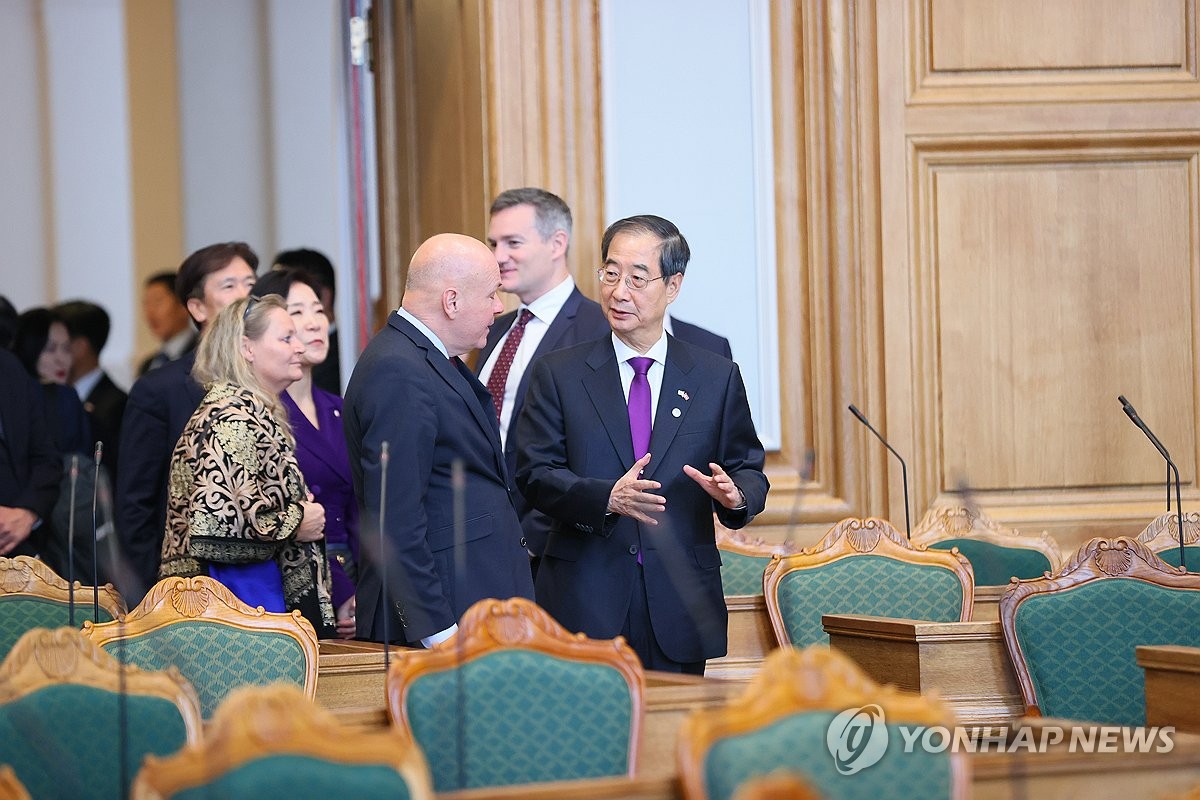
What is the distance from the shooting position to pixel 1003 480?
5.39 meters

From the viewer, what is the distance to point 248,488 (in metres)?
3.49

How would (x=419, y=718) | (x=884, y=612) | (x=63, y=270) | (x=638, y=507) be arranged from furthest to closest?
(x=63, y=270) < (x=884, y=612) < (x=638, y=507) < (x=419, y=718)

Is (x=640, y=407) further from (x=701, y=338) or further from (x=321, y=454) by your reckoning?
(x=701, y=338)

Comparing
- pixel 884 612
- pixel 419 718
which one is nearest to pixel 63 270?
pixel 884 612

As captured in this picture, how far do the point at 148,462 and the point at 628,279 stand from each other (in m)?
1.34

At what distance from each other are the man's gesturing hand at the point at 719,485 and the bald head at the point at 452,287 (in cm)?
54

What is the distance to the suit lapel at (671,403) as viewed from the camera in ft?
11.7

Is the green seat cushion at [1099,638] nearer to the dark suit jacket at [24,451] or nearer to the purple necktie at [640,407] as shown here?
the purple necktie at [640,407]

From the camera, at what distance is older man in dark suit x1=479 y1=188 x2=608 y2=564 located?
14.4 ft

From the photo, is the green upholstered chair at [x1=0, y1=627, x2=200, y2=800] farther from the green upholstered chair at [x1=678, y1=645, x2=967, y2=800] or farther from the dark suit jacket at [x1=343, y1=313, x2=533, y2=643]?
the green upholstered chair at [x1=678, y1=645, x2=967, y2=800]

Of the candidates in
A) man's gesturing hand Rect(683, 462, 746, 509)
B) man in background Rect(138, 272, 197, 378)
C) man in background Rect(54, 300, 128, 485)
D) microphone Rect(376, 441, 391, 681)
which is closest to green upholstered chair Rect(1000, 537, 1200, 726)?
man's gesturing hand Rect(683, 462, 746, 509)

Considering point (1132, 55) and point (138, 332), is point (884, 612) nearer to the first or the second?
point (1132, 55)

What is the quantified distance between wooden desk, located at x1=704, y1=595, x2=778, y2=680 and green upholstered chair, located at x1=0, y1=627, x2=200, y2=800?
195 centimetres

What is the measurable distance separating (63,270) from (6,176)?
659 millimetres
